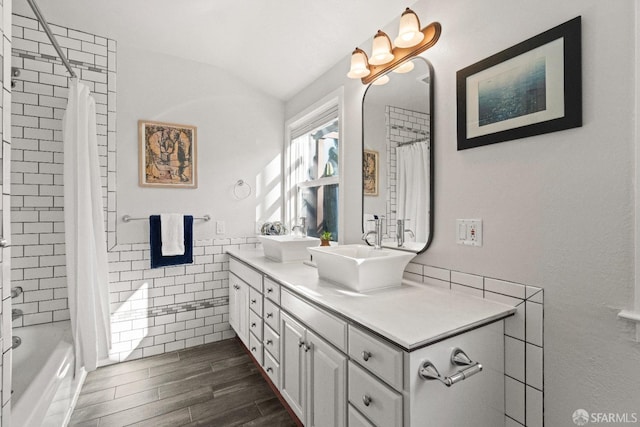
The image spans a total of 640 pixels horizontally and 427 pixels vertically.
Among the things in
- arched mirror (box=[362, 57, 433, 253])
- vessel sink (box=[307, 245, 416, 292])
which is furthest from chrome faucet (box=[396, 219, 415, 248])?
vessel sink (box=[307, 245, 416, 292])

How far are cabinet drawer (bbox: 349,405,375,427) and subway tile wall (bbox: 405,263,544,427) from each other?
0.63m

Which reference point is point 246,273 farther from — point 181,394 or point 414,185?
point 414,185

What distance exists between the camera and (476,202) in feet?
4.73

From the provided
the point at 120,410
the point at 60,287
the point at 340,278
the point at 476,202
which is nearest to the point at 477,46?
the point at 476,202

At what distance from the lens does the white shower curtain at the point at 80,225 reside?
6.26 ft

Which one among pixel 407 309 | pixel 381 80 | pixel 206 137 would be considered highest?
pixel 381 80

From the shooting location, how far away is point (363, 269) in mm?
1457

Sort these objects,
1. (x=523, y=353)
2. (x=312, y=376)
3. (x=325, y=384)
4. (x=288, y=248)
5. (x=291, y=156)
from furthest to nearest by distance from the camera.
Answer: (x=291, y=156) → (x=288, y=248) → (x=312, y=376) → (x=325, y=384) → (x=523, y=353)

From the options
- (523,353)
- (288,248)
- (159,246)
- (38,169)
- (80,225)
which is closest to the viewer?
(523,353)

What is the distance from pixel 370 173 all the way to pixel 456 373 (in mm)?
1370

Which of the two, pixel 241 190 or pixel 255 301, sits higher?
pixel 241 190

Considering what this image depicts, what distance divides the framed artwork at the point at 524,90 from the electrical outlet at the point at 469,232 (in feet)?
1.18

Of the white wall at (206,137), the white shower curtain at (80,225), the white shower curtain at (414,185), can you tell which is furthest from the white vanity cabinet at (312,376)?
the white wall at (206,137)

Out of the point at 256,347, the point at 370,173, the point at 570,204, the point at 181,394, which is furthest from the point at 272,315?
the point at 570,204
